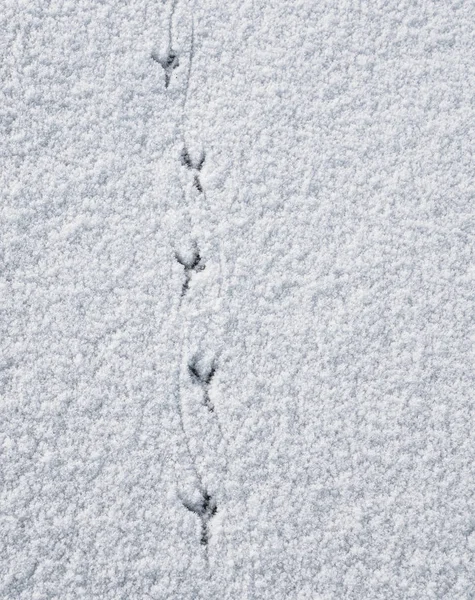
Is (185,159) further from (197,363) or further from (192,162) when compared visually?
(197,363)

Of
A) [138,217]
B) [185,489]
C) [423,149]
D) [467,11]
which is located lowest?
[185,489]

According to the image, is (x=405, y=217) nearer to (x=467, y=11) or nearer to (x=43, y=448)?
(x=467, y=11)

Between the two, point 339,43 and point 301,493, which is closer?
point 301,493

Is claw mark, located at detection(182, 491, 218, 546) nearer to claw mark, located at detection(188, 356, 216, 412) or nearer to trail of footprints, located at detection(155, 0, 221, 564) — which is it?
trail of footprints, located at detection(155, 0, 221, 564)

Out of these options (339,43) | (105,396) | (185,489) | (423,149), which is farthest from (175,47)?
(185,489)

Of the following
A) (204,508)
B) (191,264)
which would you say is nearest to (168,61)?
(191,264)

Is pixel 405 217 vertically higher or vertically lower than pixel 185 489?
higher

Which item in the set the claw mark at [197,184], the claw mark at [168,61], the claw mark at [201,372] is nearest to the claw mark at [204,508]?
the claw mark at [201,372]
